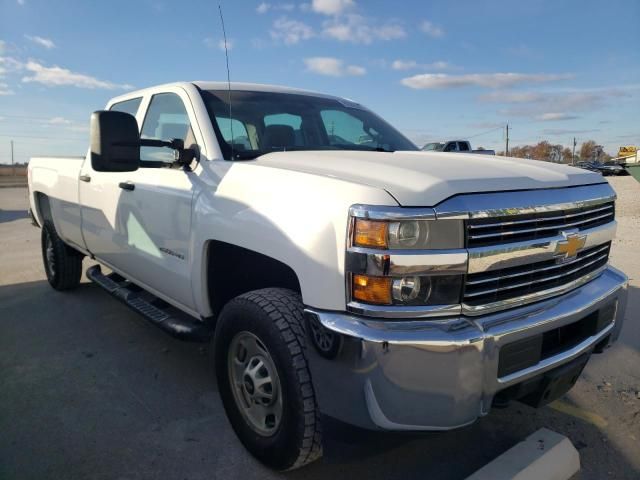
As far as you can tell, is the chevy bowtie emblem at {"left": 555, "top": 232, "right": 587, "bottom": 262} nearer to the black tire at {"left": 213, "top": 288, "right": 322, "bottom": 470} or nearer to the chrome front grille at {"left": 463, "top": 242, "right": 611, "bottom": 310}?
the chrome front grille at {"left": 463, "top": 242, "right": 611, "bottom": 310}

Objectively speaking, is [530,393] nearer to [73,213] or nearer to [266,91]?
[266,91]

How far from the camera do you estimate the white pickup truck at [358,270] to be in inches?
73.6

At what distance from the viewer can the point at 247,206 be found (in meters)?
2.42

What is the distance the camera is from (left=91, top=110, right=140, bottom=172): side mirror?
2594mm

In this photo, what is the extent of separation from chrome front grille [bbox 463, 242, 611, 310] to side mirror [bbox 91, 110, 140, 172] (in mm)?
1852

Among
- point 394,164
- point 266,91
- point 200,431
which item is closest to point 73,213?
point 266,91

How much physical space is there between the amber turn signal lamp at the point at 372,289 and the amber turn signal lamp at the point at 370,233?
0.13m

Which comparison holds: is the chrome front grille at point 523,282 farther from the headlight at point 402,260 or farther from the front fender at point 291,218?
the front fender at point 291,218

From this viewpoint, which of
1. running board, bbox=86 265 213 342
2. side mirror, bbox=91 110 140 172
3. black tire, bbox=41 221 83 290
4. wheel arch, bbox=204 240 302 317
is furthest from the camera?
black tire, bbox=41 221 83 290

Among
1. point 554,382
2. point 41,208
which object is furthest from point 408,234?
point 41,208

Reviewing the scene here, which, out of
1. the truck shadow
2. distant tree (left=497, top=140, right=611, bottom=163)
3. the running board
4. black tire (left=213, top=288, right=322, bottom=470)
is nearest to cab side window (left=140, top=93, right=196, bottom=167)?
the running board

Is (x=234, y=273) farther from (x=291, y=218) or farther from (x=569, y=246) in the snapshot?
(x=569, y=246)

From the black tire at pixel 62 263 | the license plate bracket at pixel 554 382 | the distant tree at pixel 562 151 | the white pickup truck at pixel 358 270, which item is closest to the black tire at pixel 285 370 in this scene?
the white pickup truck at pixel 358 270

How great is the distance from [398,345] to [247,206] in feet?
3.39
